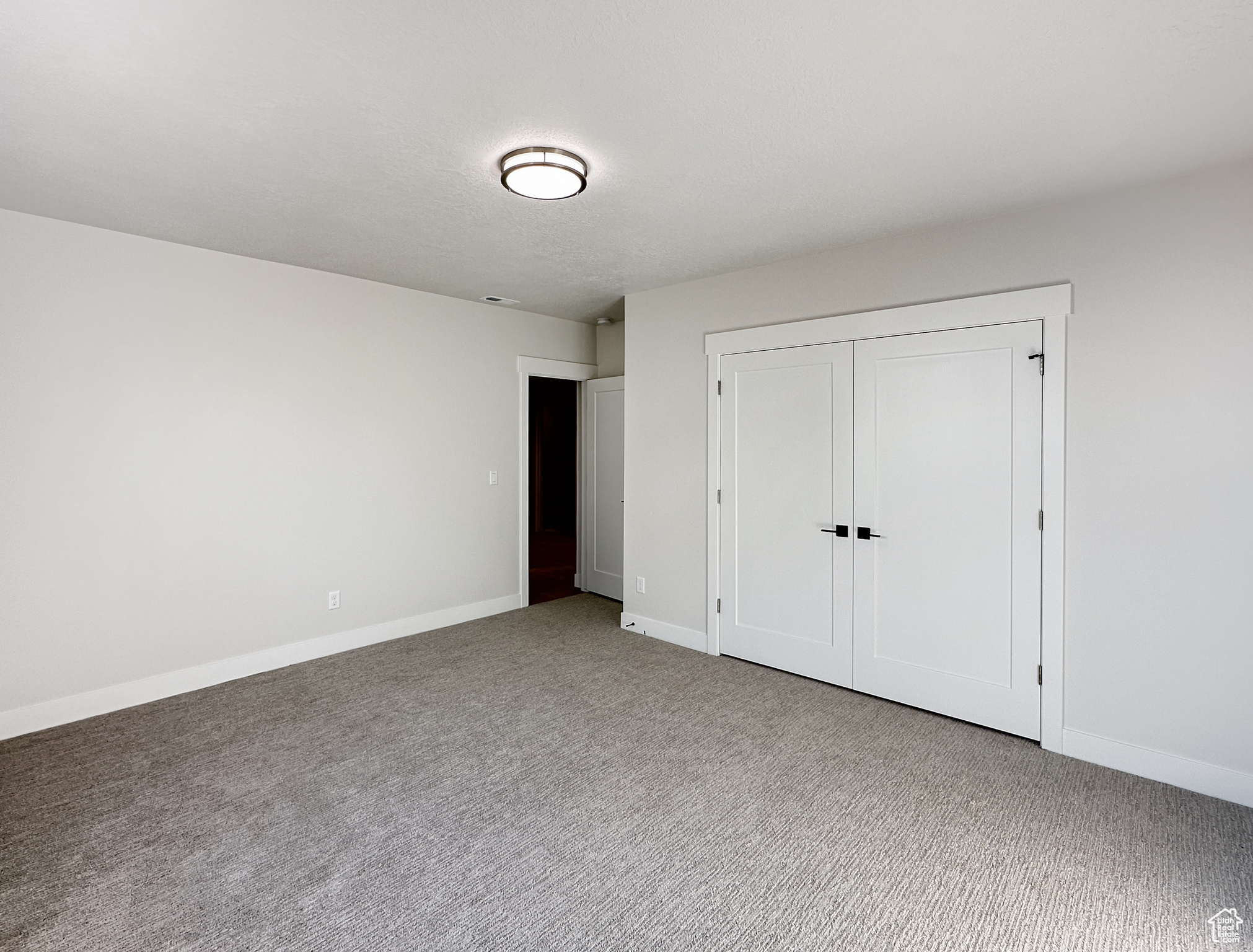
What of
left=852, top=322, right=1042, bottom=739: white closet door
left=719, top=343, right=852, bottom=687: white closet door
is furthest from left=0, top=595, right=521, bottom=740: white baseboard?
left=852, top=322, right=1042, bottom=739: white closet door

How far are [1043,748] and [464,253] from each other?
158 inches

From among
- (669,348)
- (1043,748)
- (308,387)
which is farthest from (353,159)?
(1043,748)

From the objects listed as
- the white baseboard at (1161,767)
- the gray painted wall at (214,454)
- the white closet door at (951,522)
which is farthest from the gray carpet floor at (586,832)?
the gray painted wall at (214,454)

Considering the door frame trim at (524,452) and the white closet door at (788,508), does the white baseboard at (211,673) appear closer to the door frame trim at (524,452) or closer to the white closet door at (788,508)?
the door frame trim at (524,452)

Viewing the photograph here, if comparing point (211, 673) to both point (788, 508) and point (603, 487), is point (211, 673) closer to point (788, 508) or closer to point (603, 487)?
point (603, 487)

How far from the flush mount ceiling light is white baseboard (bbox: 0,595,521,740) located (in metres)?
3.28

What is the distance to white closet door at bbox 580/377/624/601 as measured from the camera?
5863 mm

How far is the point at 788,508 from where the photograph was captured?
4008 mm

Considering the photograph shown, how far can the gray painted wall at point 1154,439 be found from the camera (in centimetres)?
258

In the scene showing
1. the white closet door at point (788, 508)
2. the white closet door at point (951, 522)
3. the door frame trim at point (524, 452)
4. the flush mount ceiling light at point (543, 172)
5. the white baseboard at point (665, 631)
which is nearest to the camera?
the flush mount ceiling light at point (543, 172)

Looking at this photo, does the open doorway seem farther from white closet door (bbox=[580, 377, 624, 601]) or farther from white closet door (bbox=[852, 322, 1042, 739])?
white closet door (bbox=[852, 322, 1042, 739])

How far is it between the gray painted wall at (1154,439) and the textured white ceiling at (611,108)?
0.20 meters

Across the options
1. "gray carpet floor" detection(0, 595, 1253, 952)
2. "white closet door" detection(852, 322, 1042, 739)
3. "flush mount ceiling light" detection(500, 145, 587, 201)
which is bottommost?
"gray carpet floor" detection(0, 595, 1253, 952)

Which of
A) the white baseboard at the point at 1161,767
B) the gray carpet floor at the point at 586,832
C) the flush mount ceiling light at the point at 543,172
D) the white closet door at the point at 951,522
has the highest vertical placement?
the flush mount ceiling light at the point at 543,172
